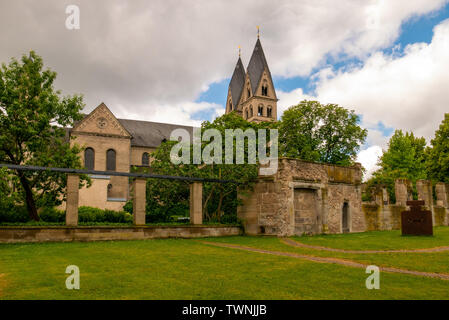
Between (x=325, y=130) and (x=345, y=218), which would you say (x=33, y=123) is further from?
(x=325, y=130)

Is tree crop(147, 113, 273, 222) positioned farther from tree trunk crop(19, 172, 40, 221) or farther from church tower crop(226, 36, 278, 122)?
church tower crop(226, 36, 278, 122)

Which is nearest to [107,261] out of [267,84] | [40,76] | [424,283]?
[424,283]

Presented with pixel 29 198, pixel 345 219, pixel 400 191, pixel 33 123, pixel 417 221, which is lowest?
pixel 345 219

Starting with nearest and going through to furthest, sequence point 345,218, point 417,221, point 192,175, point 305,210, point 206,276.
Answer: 1. point 206,276
2. point 417,221
3. point 192,175
4. point 305,210
5. point 345,218

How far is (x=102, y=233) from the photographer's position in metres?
17.9

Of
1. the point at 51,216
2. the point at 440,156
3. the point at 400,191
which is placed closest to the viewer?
the point at 51,216

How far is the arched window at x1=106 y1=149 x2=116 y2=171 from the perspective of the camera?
52.0m

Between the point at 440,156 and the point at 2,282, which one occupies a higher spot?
the point at 440,156

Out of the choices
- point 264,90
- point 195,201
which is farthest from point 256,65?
point 195,201

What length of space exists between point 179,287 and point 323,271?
12.8 ft

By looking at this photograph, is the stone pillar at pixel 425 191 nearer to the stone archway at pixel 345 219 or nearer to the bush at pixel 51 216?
the stone archway at pixel 345 219

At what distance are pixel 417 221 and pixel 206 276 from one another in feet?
53.9

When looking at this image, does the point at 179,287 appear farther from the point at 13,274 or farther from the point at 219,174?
the point at 219,174

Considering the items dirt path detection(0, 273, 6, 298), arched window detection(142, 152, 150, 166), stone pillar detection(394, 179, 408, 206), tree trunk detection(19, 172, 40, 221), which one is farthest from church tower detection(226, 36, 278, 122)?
dirt path detection(0, 273, 6, 298)
